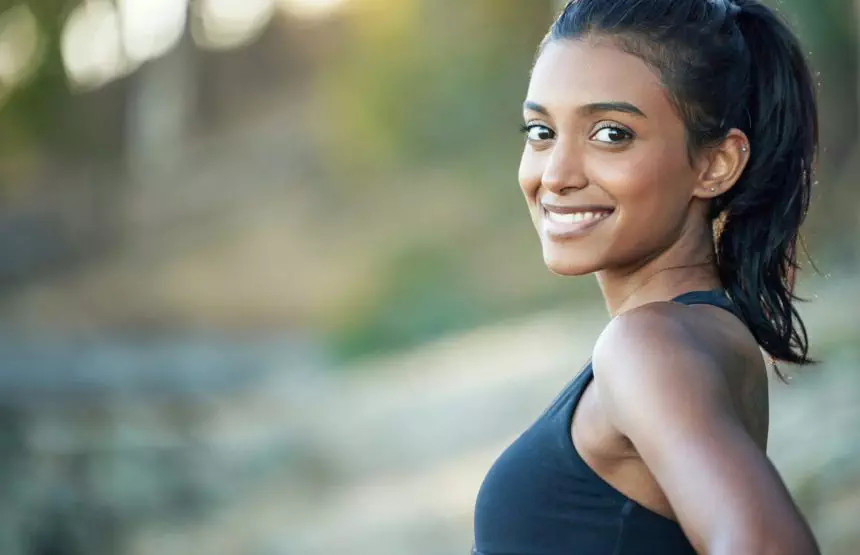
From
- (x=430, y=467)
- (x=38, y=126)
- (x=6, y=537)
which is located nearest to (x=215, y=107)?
(x=38, y=126)

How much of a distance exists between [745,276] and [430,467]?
24.6 ft

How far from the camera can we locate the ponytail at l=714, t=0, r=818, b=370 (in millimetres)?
1346

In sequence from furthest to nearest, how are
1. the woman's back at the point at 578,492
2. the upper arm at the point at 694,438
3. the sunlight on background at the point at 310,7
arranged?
the sunlight on background at the point at 310,7, the woman's back at the point at 578,492, the upper arm at the point at 694,438

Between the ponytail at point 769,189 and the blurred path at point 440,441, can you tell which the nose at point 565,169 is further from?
the blurred path at point 440,441

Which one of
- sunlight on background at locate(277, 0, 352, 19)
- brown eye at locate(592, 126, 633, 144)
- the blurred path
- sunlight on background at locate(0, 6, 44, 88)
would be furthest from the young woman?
sunlight on background at locate(277, 0, 352, 19)

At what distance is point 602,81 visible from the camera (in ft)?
4.10

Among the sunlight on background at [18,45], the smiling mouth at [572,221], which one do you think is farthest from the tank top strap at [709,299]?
the sunlight on background at [18,45]

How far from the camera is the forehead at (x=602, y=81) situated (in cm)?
124

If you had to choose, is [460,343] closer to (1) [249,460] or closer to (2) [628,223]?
(1) [249,460]

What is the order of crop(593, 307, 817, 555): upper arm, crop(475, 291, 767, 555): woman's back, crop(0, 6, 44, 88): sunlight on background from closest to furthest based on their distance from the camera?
crop(593, 307, 817, 555): upper arm
crop(475, 291, 767, 555): woman's back
crop(0, 6, 44, 88): sunlight on background

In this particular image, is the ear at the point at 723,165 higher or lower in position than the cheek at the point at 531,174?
lower

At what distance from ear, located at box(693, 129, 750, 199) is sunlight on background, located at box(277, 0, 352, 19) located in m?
16.4

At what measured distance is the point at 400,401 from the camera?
10367mm

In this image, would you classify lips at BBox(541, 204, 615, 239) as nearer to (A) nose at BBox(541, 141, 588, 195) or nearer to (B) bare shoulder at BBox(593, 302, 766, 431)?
(A) nose at BBox(541, 141, 588, 195)
